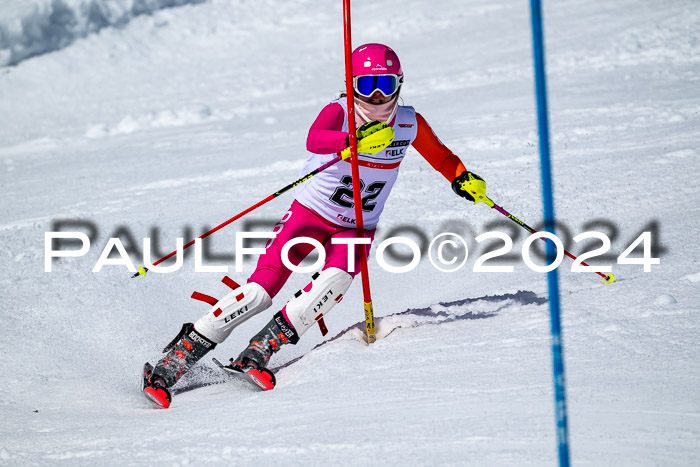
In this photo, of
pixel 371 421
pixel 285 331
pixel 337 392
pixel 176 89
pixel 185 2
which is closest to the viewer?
pixel 371 421

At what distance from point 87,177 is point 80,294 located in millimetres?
2971

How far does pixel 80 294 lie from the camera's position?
486 cm

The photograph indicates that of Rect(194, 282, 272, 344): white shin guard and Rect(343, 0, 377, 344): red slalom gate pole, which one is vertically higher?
Rect(343, 0, 377, 344): red slalom gate pole

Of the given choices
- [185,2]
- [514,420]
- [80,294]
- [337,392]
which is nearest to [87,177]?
[80,294]

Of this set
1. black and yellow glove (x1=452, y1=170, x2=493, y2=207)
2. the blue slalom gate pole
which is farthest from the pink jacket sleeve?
the blue slalom gate pole

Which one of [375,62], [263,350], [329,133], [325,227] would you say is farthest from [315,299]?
[375,62]

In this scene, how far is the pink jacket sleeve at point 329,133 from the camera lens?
11.3 ft

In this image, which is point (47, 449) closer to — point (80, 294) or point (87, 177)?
point (80, 294)

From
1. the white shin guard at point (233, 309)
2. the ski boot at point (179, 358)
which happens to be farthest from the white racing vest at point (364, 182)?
the ski boot at point (179, 358)

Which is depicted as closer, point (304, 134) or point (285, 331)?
point (285, 331)

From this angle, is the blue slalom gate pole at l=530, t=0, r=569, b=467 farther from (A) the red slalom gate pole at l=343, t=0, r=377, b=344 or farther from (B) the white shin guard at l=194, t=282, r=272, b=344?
(B) the white shin guard at l=194, t=282, r=272, b=344

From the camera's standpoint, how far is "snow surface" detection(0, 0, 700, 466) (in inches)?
105

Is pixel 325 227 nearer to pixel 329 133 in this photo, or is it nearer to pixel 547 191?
pixel 329 133

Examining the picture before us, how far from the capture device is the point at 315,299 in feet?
11.4
